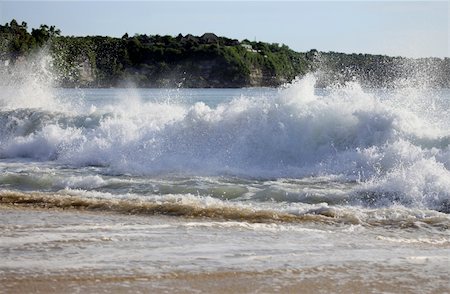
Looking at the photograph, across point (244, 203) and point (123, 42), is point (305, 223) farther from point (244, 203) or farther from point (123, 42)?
point (123, 42)

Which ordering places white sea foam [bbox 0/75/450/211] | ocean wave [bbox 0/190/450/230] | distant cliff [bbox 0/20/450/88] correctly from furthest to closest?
1. distant cliff [bbox 0/20/450/88]
2. white sea foam [bbox 0/75/450/211]
3. ocean wave [bbox 0/190/450/230]

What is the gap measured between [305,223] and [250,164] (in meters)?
6.22

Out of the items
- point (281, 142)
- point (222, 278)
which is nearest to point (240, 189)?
point (281, 142)

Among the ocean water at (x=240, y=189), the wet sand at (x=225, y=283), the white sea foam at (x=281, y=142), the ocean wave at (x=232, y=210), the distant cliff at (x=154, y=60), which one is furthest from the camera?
the distant cliff at (x=154, y=60)

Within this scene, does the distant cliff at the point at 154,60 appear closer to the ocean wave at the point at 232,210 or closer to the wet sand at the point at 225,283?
the ocean wave at the point at 232,210

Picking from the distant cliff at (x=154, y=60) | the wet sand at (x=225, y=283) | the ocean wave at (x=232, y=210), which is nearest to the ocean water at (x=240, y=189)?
the ocean wave at (x=232, y=210)

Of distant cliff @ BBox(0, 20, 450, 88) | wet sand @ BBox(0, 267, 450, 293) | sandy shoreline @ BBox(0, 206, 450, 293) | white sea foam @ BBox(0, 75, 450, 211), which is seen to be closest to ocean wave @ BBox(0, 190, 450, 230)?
white sea foam @ BBox(0, 75, 450, 211)

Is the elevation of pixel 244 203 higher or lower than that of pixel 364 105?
lower

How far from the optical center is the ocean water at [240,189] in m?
7.07

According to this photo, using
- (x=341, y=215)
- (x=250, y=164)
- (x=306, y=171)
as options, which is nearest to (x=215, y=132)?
(x=250, y=164)

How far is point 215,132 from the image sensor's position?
1722 cm

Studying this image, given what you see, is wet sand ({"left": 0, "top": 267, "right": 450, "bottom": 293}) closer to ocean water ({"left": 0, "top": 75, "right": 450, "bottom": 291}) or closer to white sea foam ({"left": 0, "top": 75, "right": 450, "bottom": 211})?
ocean water ({"left": 0, "top": 75, "right": 450, "bottom": 291})

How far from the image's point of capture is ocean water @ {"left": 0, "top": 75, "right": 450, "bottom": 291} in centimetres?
707

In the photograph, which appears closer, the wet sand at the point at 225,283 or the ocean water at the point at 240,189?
the wet sand at the point at 225,283
